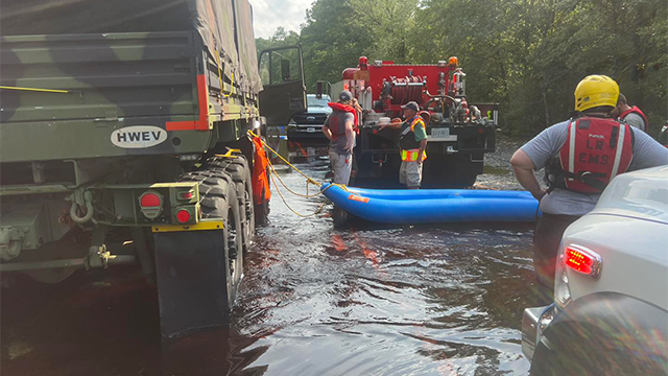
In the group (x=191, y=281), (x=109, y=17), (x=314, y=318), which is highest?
(x=109, y=17)

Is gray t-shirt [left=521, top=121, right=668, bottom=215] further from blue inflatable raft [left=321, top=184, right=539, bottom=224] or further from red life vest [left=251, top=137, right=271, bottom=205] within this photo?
red life vest [left=251, top=137, right=271, bottom=205]

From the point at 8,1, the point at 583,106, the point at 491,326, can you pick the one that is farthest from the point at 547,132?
the point at 8,1

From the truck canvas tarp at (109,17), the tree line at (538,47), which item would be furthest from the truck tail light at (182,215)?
the tree line at (538,47)

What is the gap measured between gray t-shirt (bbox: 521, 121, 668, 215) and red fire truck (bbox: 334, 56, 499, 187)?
22.1ft

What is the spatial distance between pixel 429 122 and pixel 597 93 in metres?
7.18

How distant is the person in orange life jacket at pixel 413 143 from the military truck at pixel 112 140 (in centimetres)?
510

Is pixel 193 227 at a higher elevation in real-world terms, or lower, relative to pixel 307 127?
lower

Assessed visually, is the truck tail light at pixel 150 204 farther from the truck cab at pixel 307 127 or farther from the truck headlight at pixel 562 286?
the truck cab at pixel 307 127

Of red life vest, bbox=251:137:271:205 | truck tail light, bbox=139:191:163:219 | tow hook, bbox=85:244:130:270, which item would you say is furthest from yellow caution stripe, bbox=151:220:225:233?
red life vest, bbox=251:137:271:205

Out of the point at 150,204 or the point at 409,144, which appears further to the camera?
the point at 409,144

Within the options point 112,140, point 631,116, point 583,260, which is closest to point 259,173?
point 112,140

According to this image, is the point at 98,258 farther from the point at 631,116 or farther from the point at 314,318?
the point at 631,116

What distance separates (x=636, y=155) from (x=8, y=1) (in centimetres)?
398

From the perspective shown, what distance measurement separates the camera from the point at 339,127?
8.21m
